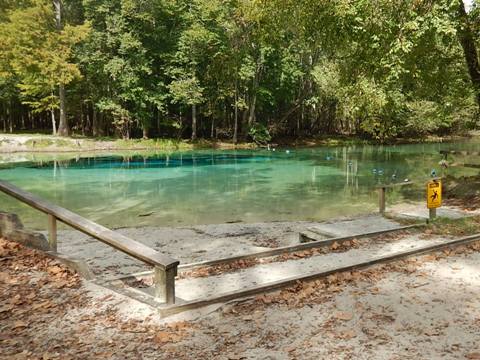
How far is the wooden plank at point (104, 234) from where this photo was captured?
171 inches

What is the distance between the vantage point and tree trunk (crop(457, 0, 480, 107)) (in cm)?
1170

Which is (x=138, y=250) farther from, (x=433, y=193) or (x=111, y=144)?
(x=111, y=144)

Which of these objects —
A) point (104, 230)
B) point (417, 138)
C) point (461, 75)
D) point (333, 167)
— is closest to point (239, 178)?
point (333, 167)

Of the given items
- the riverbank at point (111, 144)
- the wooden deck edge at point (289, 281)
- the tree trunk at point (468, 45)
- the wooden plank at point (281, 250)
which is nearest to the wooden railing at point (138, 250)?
the wooden deck edge at point (289, 281)

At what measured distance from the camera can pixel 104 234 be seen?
4.84 meters

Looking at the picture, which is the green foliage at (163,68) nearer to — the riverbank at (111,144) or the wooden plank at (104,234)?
the riverbank at (111,144)

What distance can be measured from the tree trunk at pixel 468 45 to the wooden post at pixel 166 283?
10.7 meters

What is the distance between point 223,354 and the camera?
3.72 metres

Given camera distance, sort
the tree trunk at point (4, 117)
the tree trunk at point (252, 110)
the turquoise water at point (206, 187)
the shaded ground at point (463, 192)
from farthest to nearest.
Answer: the tree trunk at point (4, 117) < the tree trunk at point (252, 110) < the turquoise water at point (206, 187) < the shaded ground at point (463, 192)

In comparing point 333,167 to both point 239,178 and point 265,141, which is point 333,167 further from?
point 265,141

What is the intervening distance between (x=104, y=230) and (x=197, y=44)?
36279 mm

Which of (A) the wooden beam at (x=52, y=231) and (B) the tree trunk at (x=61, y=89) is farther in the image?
(B) the tree trunk at (x=61, y=89)

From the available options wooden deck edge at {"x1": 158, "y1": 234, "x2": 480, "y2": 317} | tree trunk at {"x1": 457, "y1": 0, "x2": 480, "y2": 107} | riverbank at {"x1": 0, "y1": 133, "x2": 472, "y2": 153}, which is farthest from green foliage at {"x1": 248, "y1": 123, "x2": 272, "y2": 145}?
wooden deck edge at {"x1": 158, "y1": 234, "x2": 480, "y2": 317}

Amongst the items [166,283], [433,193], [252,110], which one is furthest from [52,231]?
[252,110]
